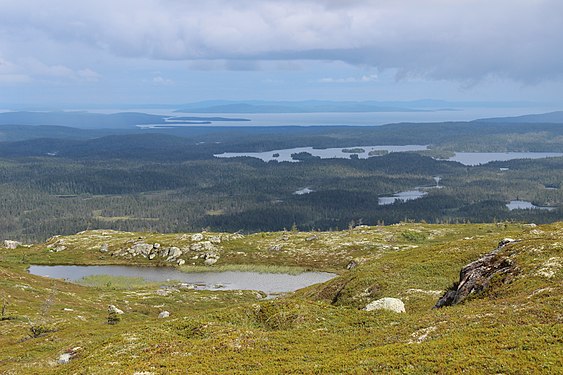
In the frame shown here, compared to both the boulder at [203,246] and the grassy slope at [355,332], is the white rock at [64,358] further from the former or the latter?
the boulder at [203,246]

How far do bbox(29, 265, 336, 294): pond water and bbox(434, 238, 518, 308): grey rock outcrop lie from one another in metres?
79.1

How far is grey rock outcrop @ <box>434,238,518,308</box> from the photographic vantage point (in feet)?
151

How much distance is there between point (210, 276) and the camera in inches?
5886

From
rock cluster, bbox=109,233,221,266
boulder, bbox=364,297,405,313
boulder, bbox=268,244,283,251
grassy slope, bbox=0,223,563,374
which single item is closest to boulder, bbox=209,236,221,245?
rock cluster, bbox=109,233,221,266

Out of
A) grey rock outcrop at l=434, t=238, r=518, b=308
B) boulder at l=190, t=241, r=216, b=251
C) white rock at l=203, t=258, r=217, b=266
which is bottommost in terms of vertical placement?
white rock at l=203, t=258, r=217, b=266

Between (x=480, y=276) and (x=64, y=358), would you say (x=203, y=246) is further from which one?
(x=480, y=276)

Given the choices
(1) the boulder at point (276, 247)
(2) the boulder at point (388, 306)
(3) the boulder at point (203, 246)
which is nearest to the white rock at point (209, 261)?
(3) the boulder at point (203, 246)

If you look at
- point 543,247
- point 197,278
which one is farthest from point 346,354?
point 197,278

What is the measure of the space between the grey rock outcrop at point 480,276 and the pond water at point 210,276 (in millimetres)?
79115

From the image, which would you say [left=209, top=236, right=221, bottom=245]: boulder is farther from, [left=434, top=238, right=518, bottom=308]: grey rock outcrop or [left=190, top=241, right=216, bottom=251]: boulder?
[left=434, top=238, right=518, bottom=308]: grey rock outcrop

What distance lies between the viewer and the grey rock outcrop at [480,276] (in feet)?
151

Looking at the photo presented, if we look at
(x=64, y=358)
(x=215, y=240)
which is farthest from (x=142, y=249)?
(x=64, y=358)

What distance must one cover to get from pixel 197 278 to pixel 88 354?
345ft

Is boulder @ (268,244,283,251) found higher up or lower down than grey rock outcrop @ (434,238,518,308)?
lower down
